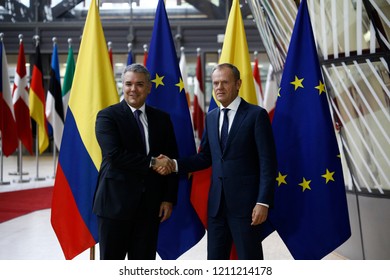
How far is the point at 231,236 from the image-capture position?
9.36 ft

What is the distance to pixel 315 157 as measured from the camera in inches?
127

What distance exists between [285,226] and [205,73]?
12715 millimetres

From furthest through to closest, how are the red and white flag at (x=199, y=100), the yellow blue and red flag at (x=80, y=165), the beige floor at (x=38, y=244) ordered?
the red and white flag at (x=199, y=100) → the beige floor at (x=38, y=244) → the yellow blue and red flag at (x=80, y=165)

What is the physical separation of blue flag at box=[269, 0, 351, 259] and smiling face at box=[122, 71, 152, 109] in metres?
1.11

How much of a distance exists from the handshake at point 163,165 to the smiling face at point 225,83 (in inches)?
20.2

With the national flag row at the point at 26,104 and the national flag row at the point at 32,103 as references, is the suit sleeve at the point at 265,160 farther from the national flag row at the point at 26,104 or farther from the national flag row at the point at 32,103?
the national flag row at the point at 26,104

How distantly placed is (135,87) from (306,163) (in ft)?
4.62

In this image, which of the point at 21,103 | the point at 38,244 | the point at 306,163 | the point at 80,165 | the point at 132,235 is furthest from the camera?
the point at 21,103

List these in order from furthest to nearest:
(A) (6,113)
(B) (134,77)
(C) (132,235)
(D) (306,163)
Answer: (A) (6,113) → (D) (306,163) → (C) (132,235) → (B) (134,77)

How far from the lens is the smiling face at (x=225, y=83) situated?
272 cm

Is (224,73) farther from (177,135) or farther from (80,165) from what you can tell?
(80,165)

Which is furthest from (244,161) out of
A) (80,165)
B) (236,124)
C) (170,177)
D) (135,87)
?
(80,165)

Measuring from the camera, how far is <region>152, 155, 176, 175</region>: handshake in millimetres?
2635

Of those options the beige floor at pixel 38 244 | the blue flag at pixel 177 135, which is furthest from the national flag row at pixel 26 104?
the blue flag at pixel 177 135
